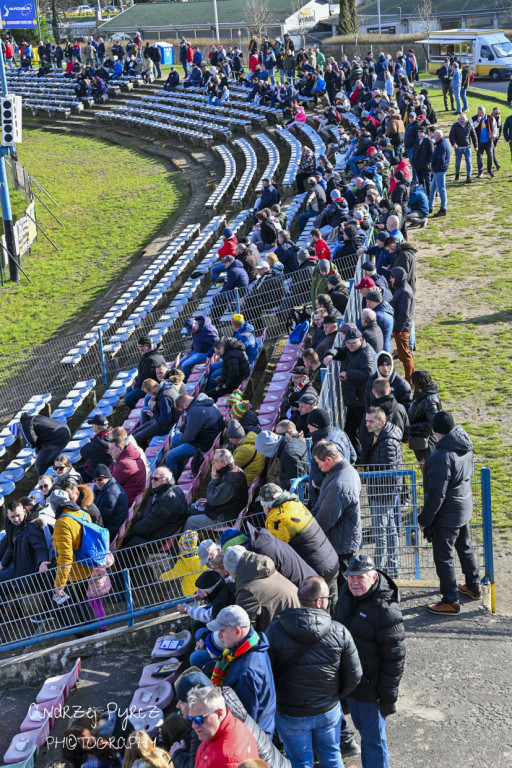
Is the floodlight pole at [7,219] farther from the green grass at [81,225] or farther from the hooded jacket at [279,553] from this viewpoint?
the hooded jacket at [279,553]

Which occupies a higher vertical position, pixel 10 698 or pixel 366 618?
pixel 366 618

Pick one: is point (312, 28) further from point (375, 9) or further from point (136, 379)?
point (136, 379)

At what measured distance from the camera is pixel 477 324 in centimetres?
1516

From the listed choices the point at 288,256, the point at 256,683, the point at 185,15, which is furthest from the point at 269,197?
the point at 185,15

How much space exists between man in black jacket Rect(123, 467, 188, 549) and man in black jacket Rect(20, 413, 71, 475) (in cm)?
353

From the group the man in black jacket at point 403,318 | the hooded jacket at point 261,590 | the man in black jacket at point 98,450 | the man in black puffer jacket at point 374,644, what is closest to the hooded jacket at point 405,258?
the man in black jacket at point 403,318

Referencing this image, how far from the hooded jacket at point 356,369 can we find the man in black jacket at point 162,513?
2466 millimetres

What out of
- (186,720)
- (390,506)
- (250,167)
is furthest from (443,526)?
(250,167)

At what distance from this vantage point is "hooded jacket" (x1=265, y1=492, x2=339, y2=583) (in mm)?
7535

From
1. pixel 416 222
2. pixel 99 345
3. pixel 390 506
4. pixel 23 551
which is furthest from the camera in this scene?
pixel 416 222

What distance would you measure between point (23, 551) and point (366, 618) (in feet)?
15.2

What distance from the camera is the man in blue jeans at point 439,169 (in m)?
19.6

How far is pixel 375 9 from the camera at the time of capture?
201ft

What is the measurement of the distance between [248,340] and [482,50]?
30.8 meters
